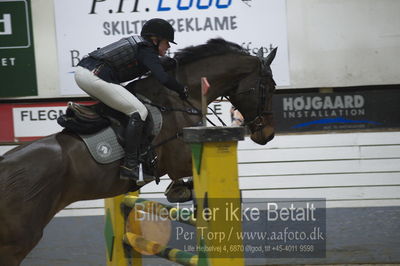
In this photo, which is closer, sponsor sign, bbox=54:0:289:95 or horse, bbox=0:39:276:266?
horse, bbox=0:39:276:266

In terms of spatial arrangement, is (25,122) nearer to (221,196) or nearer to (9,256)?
(9,256)

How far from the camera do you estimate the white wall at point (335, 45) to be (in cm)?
569

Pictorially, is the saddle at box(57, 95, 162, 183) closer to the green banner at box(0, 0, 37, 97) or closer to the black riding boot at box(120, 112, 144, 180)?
the black riding boot at box(120, 112, 144, 180)

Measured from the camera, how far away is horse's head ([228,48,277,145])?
4.23 metres

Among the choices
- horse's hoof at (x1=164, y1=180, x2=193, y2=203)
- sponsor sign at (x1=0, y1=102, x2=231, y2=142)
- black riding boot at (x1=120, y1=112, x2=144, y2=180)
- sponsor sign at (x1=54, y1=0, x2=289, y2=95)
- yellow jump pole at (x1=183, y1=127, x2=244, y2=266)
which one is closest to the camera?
yellow jump pole at (x1=183, y1=127, x2=244, y2=266)

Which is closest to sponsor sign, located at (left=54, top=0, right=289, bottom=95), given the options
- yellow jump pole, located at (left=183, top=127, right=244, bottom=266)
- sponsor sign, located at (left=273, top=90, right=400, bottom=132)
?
sponsor sign, located at (left=273, top=90, right=400, bottom=132)

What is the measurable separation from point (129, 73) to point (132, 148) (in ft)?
1.80

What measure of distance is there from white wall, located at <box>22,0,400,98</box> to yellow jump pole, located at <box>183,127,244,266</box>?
315 centimetres

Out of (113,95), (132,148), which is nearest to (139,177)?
(132,148)

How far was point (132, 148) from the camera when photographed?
3676 mm

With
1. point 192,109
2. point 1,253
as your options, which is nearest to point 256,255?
point 192,109

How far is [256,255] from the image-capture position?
5.79 m

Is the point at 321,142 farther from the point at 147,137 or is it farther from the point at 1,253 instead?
the point at 1,253

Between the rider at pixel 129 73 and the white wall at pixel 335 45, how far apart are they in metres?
2.05
